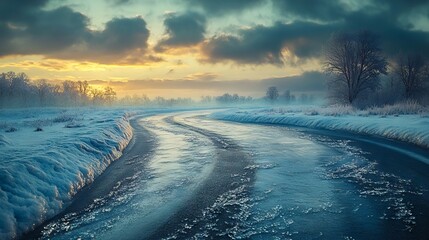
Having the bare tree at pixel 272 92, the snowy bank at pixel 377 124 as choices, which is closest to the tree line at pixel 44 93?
the bare tree at pixel 272 92

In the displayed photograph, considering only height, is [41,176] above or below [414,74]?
below

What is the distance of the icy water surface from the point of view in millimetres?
5828

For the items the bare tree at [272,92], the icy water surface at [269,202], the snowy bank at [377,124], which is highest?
the bare tree at [272,92]

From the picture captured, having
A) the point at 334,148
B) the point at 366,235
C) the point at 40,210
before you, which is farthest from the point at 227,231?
the point at 334,148

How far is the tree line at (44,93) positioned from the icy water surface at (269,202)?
117 metres

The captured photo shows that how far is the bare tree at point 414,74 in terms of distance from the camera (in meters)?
53.9

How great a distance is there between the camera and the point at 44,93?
123 metres

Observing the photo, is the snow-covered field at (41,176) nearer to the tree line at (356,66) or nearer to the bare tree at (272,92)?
the tree line at (356,66)

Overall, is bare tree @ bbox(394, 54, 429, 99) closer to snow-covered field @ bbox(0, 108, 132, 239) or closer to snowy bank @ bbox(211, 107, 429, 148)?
snowy bank @ bbox(211, 107, 429, 148)

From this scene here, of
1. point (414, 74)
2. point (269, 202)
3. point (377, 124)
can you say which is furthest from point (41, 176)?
point (414, 74)

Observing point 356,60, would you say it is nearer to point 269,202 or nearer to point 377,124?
point 377,124

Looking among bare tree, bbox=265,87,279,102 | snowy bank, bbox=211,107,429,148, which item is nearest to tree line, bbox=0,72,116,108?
bare tree, bbox=265,87,279,102

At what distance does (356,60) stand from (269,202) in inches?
1579

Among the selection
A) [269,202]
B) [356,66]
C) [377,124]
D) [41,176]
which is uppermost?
[356,66]
